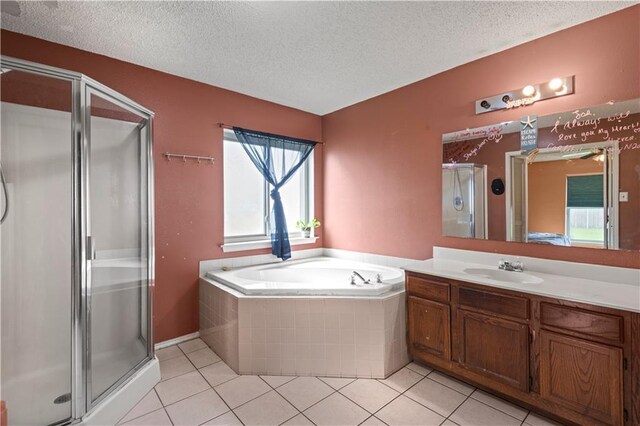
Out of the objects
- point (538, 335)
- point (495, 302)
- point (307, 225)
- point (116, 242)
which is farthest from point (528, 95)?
point (116, 242)

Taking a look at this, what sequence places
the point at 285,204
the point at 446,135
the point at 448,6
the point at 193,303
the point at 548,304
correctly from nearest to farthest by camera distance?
the point at 548,304 < the point at 448,6 < the point at 446,135 < the point at 193,303 < the point at 285,204

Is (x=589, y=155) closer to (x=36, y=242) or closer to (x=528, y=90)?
(x=528, y=90)

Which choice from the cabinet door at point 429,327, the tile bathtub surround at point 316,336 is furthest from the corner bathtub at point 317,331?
the cabinet door at point 429,327

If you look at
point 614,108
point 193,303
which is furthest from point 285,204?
point 614,108

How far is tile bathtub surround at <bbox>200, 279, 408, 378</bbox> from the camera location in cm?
226

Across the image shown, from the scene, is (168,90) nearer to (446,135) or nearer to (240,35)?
(240,35)

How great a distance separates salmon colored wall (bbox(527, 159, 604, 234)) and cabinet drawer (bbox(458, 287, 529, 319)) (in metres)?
0.68

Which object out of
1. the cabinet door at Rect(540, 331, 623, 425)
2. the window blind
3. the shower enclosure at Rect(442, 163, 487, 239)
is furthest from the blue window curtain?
the window blind

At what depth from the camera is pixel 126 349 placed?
223 centimetres

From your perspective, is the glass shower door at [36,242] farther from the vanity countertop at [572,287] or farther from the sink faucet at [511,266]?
the sink faucet at [511,266]

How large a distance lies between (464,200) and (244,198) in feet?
7.49

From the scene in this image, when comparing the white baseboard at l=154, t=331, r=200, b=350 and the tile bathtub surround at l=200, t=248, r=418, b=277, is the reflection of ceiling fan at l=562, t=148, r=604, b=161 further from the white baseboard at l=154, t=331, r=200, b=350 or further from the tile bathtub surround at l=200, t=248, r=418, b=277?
the white baseboard at l=154, t=331, r=200, b=350

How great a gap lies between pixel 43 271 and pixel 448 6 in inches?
126

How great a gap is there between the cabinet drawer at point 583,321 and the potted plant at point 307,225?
2535 mm
